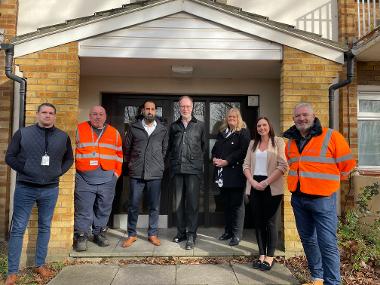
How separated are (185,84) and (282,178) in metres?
2.53

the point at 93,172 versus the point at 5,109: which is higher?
the point at 5,109

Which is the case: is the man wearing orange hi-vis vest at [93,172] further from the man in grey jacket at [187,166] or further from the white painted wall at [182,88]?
the white painted wall at [182,88]

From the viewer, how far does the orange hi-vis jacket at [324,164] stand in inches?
132

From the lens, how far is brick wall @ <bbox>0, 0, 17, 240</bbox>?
541 centimetres

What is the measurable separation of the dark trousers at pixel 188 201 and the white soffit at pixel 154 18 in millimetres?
2108

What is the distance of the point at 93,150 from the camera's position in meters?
4.57

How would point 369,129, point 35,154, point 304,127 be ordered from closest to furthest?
point 304,127
point 35,154
point 369,129

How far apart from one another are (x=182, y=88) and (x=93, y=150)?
2040 millimetres

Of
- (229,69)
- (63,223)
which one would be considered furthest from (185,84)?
(63,223)

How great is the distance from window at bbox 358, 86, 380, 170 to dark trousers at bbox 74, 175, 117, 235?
4.09m

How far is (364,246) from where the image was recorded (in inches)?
172

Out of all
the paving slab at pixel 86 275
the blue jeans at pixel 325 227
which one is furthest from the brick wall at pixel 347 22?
the paving slab at pixel 86 275

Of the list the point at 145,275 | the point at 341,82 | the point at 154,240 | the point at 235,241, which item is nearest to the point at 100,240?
the point at 154,240

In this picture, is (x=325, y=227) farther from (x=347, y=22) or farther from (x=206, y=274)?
(x=347, y=22)
